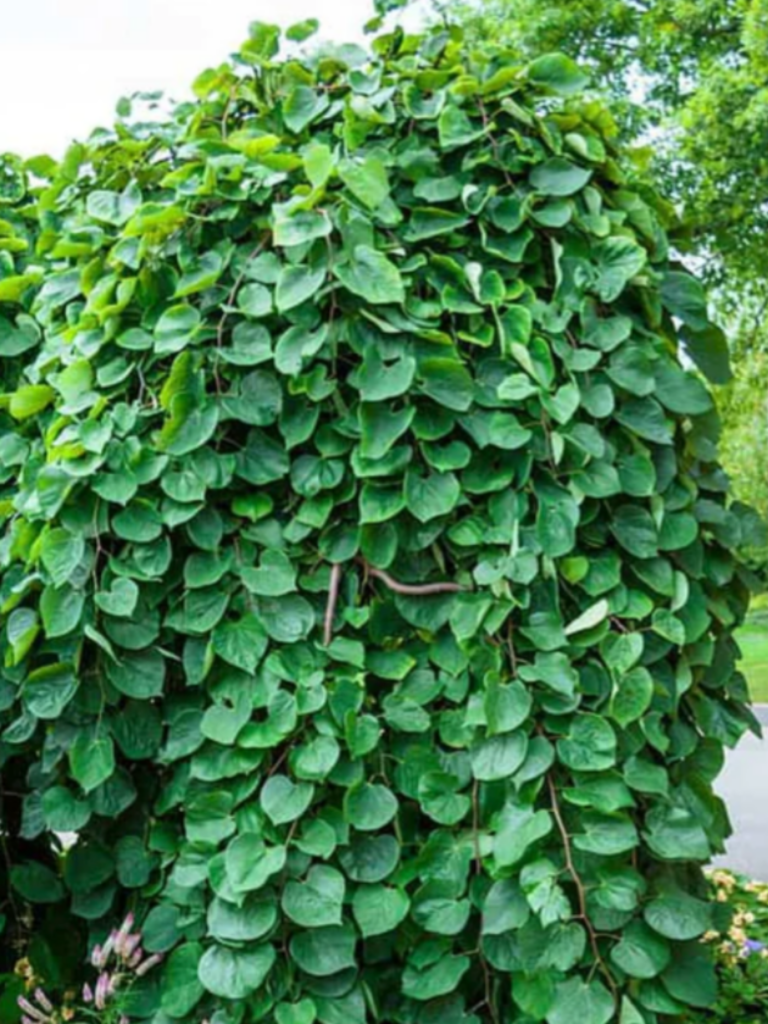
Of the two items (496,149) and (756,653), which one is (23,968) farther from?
(756,653)

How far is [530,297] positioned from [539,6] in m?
4.68

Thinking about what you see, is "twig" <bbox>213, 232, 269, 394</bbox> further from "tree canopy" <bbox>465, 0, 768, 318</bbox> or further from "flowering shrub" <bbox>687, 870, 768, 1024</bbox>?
"tree canopy" <bbox>465, 0, 768, 318</bbox>

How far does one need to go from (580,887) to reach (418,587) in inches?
13.8

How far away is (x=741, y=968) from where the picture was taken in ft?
6.51

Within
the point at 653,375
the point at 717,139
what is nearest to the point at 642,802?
the point at 653,375

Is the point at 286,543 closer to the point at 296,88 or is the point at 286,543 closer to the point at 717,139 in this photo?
the point at 296,88

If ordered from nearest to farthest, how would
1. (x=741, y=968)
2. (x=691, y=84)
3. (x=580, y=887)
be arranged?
(x=580, y=887) < (x=741, y=968) < (x=691, y=84)

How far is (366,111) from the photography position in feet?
4.33

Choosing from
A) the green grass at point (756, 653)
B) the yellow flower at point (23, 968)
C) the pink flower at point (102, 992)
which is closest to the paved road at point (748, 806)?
the green grass at point (756, 653)

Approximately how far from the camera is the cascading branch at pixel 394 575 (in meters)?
1.21

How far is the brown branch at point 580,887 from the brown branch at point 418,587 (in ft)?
0.72

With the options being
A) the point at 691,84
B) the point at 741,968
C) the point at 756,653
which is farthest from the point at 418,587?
the point at 756,653

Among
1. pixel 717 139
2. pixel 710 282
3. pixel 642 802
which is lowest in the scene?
pixel 710 282

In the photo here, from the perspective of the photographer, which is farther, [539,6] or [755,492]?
[755,492]
